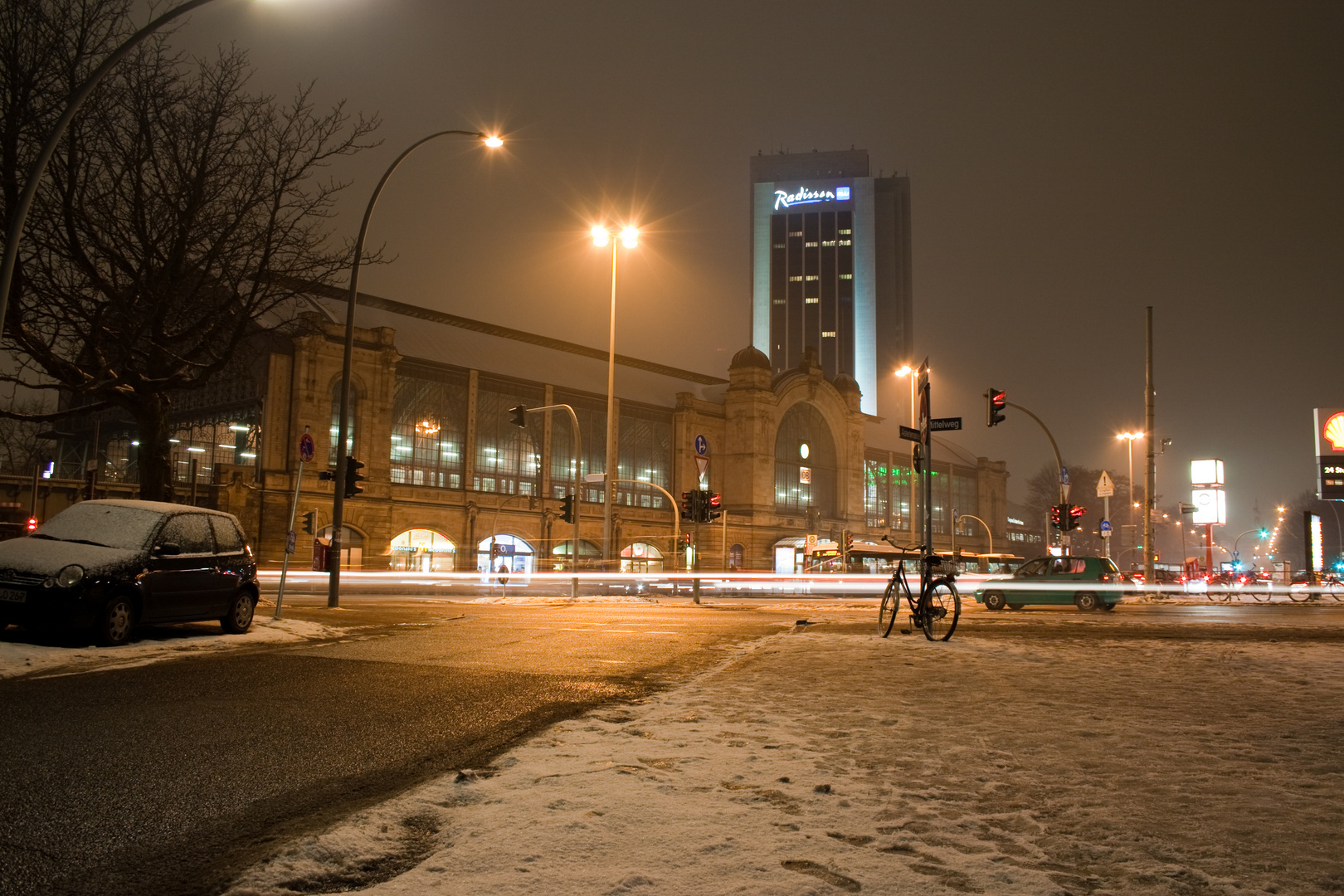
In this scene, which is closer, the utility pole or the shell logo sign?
the utility pole

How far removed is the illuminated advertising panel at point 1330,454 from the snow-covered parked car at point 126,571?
137 ft

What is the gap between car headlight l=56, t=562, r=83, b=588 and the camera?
9938 millimetres

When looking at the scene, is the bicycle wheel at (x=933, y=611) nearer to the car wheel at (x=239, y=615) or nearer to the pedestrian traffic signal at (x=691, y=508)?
the car wheel at (x=239, y=615)

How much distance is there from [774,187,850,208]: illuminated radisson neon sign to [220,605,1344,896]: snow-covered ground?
177 meters

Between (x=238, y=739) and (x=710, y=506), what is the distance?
32468 mm

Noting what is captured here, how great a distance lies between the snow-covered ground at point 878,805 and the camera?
3219 millimetres

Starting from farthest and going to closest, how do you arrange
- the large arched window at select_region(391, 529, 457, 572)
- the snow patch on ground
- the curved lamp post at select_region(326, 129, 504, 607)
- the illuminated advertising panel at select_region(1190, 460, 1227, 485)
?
the illuminated advertising panel at select_region(1190, 460, 1227, 485) → the large arched window at select_region(391, 529, 457, 572) → the curved lamp post at select_region(326, 129, 504, 607) → the snow patch on ground

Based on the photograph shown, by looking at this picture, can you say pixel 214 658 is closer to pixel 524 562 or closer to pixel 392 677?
pixel 392 677

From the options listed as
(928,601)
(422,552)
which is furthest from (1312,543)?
(928,601)

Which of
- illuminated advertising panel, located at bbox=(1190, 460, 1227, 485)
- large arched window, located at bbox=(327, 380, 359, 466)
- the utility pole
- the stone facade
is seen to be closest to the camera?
the utility pole

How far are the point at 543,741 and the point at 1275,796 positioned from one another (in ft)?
12.1

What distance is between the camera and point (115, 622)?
1041 centimetres

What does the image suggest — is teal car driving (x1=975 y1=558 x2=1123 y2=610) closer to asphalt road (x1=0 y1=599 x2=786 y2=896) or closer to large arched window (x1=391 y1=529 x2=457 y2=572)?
asphalt road (x1=0 y1=599 x2=786 y2=896)

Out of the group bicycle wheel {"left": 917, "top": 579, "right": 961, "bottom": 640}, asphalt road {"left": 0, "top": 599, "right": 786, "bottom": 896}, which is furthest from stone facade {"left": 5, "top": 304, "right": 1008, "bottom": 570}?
asphalt road {"left": 0, "top": 599, "right": 786, "bottom": 896}
